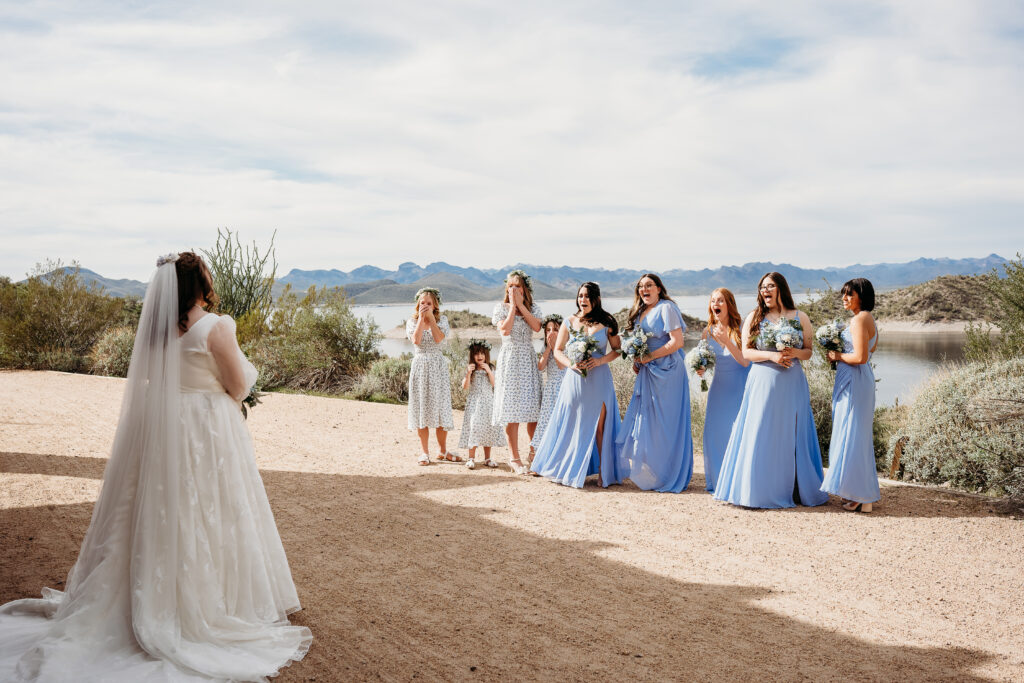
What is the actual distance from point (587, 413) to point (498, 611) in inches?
149

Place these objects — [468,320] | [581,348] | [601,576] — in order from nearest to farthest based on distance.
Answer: [601,576], [581,348], [468,320]

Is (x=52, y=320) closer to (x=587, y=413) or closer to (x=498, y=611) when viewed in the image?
(x=587, y=413)

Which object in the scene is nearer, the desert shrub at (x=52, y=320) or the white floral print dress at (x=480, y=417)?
the white floral print dress at (x=480, y=417)

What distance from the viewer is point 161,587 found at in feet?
12.4

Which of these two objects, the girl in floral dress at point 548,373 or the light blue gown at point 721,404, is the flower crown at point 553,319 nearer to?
the girl in floral dress at point 548,373

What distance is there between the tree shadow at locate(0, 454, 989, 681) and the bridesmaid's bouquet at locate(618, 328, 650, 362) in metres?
2.47

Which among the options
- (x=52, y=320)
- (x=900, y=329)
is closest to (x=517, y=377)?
(x=52, y=320)

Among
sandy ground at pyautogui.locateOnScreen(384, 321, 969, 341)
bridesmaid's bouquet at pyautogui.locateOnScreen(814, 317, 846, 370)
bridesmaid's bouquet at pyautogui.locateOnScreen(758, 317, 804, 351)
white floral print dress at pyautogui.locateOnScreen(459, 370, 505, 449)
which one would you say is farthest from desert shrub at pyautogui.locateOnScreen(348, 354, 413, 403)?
bridesmaid's bouquet at pyautogui.locateOnScreen(814, 317, 846, 370)

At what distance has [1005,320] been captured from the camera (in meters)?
14.6

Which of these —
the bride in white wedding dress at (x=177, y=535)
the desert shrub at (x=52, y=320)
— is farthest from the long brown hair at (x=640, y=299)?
the desert shrub at (x=52, y=320)

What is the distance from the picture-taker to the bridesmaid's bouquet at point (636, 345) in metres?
7.88

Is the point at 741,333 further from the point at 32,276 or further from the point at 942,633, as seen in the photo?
the point at 32,276

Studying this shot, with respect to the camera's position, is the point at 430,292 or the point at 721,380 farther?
the point at 430,292

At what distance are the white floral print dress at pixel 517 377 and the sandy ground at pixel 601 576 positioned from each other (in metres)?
0.75
